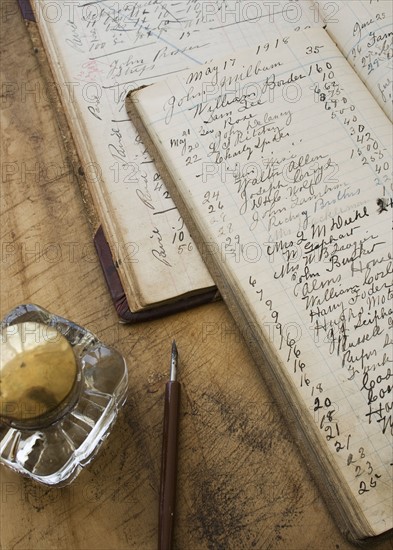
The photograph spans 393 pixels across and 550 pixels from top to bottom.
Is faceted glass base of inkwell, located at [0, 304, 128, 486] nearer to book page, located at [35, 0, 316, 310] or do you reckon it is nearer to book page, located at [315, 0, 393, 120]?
book page, located at [35, 0, 316, 310]

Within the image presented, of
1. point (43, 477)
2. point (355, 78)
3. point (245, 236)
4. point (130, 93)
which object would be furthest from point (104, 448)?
point (355, 78)

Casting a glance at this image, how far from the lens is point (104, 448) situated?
0.64 m

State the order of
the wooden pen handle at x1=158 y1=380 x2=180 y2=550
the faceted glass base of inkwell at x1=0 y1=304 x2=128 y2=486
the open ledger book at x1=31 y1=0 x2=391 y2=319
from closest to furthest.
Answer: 1. the faceted glass base of inkwell at x1=0 y1=304 x2=128 y2=486
2. the wooden pen handle at x1=158 y1=380 x2=180 y2=550
3. the open ledger book at x1=31 y1=0 x2=391 y2=319

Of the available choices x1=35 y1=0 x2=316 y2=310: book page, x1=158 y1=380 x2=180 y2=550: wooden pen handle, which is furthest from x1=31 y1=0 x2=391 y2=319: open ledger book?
x1=158 y1=380 x2=180 y2=550: wooden pen handle

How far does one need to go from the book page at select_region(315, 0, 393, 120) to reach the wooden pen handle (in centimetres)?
46

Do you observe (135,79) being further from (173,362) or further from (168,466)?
(168,466)

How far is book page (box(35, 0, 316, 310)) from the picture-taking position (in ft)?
2.29

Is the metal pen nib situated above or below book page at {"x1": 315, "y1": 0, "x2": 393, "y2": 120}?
below

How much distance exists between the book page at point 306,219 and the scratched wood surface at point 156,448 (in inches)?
1.8

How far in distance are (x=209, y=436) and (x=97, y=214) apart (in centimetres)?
31

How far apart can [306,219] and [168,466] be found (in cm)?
32

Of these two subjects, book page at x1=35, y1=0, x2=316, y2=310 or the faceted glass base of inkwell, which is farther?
book page at x1=35, y1=0, x2=316, y2=310

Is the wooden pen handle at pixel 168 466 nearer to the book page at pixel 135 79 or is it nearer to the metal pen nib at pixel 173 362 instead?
the metal pen nib at pixel 173 362

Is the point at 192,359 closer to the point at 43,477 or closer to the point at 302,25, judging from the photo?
the point at 43,477
